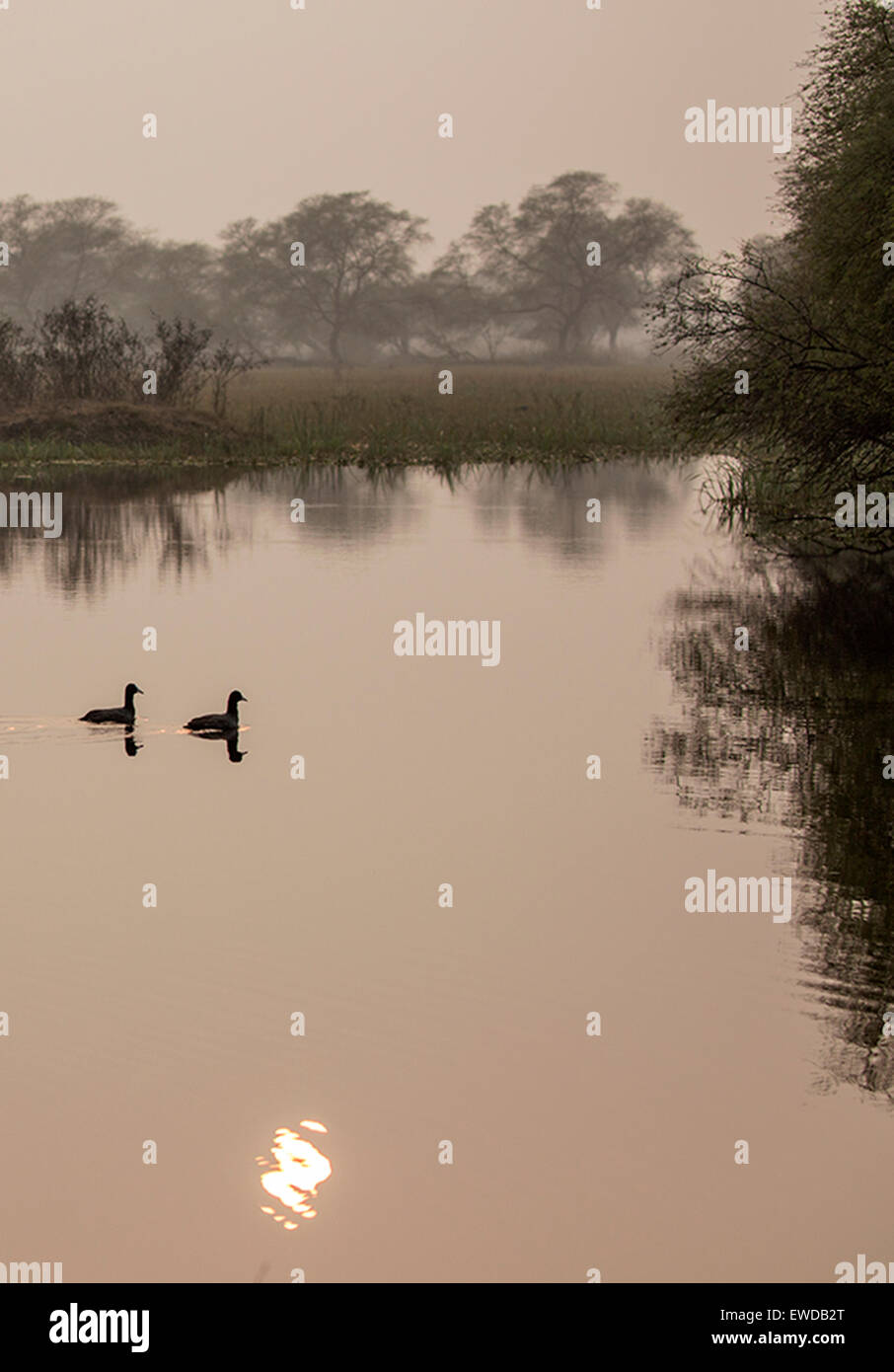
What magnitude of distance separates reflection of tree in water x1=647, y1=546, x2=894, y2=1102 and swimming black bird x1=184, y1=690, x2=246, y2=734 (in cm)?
336

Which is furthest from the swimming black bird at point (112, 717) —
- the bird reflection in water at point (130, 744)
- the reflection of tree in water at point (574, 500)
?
the reflection of tree in water at point (574, 500)

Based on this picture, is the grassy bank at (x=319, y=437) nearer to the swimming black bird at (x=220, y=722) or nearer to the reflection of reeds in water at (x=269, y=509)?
the reflection of reeds in water at (x=269, y=509)

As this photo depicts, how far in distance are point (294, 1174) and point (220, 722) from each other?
332 inches

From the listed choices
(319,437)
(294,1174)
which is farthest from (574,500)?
(294,1174)

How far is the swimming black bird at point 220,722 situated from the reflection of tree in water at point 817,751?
3356 mm

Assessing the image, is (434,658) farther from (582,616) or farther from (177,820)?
(177,820)

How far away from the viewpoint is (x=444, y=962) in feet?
33.3

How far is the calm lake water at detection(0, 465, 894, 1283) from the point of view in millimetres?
7438

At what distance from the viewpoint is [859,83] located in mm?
32406

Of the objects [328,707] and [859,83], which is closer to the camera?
[328,707]

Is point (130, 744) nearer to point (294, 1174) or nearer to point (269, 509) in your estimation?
point (294, 1174)

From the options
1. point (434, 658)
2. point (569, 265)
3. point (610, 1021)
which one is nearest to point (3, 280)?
point (569, 265)

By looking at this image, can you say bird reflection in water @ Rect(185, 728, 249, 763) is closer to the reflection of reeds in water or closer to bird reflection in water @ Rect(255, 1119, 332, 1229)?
bird reflection in water @ Rect(255, 1119, 332, 1229)
